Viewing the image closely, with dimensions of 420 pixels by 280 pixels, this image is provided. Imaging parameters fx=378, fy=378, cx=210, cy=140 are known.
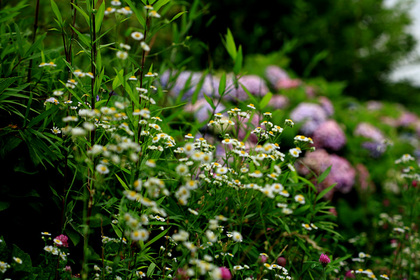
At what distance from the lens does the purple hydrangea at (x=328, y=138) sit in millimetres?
2865

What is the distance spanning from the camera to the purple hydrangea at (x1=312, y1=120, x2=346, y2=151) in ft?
9.40

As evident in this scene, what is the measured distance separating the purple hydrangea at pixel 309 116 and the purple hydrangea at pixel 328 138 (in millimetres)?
61

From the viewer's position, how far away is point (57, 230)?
1352mm

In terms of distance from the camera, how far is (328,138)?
2.86m

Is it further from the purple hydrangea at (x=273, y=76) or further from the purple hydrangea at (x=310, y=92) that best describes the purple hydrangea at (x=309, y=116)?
the purple hydrangea at (x=273, y=76)

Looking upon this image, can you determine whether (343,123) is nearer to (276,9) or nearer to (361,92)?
(276,9)

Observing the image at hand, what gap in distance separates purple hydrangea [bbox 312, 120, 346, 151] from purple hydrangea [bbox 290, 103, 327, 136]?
61mm

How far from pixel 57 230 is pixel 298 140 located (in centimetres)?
90

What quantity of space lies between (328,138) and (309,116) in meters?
0.24

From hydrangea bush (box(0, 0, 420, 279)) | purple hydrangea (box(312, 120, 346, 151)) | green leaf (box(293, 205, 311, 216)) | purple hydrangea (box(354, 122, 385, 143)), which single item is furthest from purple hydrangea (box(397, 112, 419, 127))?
green leaf (box(293, 205, 311, 216))

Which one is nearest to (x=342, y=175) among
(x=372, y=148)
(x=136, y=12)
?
(x=372, y=148)

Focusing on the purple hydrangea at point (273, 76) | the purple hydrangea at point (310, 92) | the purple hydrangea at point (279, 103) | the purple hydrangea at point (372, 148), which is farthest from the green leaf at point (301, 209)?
the purple hydrangea at point (273, 76)

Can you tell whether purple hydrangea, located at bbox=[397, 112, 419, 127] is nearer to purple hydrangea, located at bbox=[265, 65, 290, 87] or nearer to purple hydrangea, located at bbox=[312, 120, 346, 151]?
purple hydrangea, located at bbox=[265, 65, 290, 87]

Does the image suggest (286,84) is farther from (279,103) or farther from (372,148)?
(372,148)
